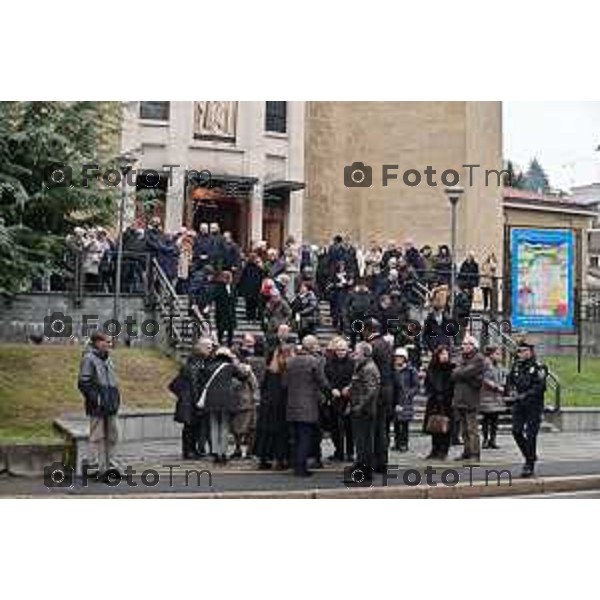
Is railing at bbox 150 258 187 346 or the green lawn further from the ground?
railing at bbox 150 258 187 346

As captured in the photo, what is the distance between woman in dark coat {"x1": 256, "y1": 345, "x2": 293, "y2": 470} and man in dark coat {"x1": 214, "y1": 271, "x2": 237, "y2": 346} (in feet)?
4.27

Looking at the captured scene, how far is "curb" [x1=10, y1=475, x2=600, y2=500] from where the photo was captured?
33.5 feet

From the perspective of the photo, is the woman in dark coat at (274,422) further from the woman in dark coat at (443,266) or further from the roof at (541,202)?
the roof at (541,202)

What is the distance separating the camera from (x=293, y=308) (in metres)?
14.7

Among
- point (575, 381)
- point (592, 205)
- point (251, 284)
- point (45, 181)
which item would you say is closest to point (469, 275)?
point (575, 381)

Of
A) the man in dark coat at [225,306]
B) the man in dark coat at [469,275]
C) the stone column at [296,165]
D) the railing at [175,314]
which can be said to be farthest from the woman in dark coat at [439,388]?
the stone column at [296,165]

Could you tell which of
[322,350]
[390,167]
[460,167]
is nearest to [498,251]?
[460,167]

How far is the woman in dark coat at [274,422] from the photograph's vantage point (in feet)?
38.5

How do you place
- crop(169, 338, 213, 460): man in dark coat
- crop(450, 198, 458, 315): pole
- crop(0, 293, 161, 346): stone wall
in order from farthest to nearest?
crop(450, 198, 458, 315): pole → crop(0, 293, 161, 346): stone wall → crop(169, 338, 213, 460): man in dark coat

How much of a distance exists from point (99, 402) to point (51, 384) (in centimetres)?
114

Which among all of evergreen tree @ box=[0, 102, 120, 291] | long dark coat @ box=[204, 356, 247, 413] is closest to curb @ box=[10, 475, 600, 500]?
long dark coat @ box=[204, 356, 247, 413]

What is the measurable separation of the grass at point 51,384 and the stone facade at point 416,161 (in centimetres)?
402

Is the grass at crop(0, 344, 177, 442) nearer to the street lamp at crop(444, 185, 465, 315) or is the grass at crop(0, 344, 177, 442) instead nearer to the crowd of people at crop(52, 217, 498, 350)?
the crowd of people at crop(52, 217, 498, 350)

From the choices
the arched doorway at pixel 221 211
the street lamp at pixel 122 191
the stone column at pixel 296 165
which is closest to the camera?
the street lamp at pixel 122 191
